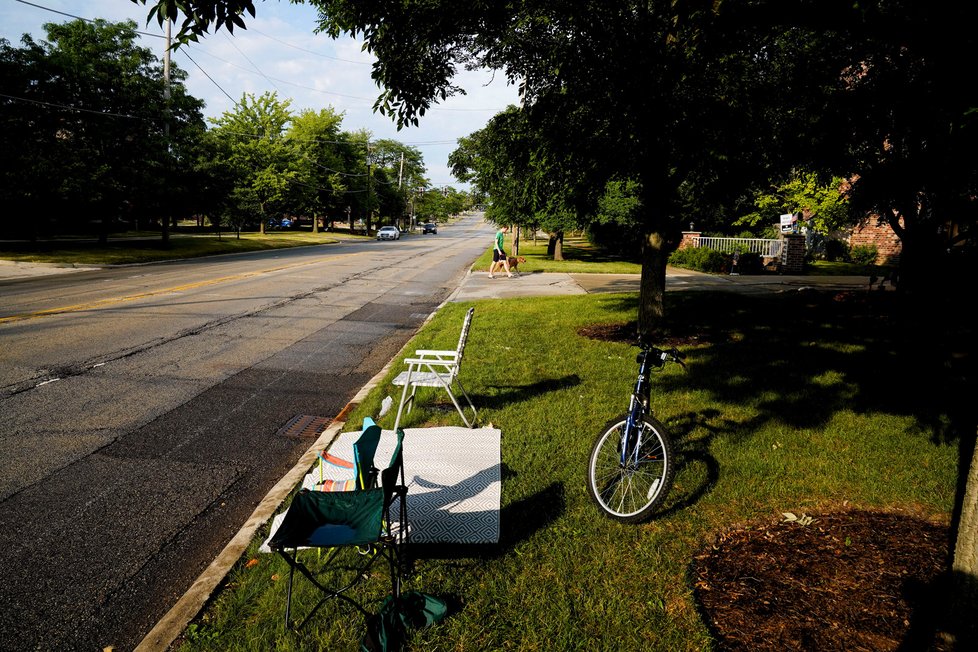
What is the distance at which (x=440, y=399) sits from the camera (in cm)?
677

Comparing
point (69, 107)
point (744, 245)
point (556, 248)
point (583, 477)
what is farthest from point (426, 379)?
point (69, 107)

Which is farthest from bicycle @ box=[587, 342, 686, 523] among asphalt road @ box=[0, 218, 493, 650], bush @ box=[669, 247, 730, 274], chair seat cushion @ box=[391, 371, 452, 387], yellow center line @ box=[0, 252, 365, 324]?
bush @ box=[669, 247, 730, 274]

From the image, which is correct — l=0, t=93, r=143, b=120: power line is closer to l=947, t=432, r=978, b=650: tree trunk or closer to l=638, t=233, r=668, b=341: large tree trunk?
l=638, t=233, r=668, b=341: large tree trunk

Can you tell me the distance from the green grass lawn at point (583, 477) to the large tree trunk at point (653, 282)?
572 millimetres

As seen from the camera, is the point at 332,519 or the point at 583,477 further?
the point at 583,477

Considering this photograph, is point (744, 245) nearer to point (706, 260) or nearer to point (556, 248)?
point (706, 260)

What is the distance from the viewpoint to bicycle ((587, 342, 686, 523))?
12.9 ft

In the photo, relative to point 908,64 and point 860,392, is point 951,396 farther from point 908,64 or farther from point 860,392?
point 908,64

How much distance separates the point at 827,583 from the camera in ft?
10.7

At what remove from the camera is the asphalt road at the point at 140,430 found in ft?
Answer: 11.1

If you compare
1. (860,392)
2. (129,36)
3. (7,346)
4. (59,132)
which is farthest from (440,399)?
(129,36)

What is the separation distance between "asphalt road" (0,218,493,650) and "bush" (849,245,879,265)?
1020 inches

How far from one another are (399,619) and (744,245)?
26.3 m

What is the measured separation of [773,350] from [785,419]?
128 inches
